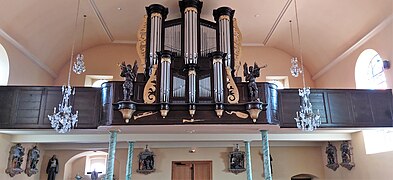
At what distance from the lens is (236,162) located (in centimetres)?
1128

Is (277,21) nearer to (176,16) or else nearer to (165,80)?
(176,16)

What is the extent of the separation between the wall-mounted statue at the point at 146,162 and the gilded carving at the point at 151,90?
13.8 feet

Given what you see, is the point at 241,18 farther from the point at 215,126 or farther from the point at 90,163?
the point at 90,163

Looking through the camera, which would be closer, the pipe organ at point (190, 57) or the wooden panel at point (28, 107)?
the pipe organ at point (190, 57)

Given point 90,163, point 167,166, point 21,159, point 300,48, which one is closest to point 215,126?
point 167,166

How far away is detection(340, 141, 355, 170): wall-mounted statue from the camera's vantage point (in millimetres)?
9695

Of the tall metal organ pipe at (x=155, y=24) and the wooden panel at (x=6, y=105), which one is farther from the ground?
the tall metal organ pipe at (x=155, y=24)

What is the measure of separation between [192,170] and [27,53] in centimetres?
654

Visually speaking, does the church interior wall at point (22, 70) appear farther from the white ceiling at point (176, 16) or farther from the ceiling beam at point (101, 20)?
the ceiling beam at point (101, 20)

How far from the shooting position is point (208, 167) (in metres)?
11.5

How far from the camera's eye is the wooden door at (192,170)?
11.4 meters

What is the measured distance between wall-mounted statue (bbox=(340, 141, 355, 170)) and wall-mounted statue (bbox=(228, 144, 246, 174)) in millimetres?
3222

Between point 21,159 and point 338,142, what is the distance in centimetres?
987

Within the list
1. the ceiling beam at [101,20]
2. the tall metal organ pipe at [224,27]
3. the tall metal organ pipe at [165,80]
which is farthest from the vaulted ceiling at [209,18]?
the tall metal organ pipe at [165,80]
